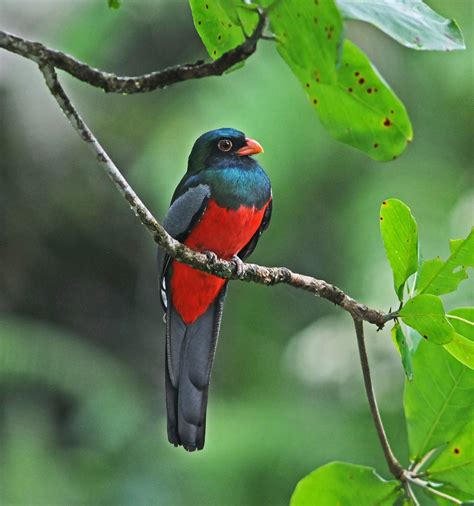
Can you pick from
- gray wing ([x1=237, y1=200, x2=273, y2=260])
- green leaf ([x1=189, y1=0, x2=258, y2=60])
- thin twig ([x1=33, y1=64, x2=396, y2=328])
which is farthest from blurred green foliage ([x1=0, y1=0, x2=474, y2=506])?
green leaf ([x1=189, y1=0, x2=258, y2=60])

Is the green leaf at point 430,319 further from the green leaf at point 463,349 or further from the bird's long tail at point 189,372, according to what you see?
the bird's long tail at point 189,372

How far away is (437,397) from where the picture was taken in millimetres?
1886

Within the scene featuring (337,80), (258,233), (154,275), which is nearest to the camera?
(337,80)

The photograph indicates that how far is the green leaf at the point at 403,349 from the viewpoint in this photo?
1.60 m

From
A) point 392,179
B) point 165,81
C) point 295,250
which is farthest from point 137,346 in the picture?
point 165,81

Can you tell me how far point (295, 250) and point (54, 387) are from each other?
6.19 ft

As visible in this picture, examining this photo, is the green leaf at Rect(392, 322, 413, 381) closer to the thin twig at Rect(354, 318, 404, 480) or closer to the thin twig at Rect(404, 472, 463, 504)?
the thin twig at Rect(354, 318, 404, 480)

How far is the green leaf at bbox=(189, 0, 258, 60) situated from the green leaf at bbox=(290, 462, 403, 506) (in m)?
0.86

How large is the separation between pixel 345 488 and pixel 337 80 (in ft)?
3.07

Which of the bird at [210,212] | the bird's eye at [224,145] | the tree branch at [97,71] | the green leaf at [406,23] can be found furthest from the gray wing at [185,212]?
the green leaf at [406,23]

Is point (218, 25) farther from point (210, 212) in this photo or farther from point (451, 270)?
point (210, 212)

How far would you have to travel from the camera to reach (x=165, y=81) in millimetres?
1240

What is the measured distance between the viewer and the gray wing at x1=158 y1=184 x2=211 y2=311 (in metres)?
2.37

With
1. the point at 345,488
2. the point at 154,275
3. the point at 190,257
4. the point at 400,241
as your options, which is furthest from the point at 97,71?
the point at 154,275
